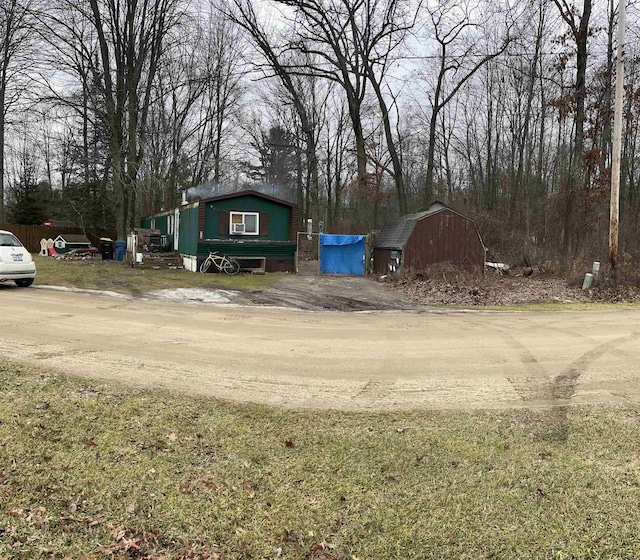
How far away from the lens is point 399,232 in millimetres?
20859

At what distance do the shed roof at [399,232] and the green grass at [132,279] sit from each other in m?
4.85

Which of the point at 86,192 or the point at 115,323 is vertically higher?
the point at 86,192

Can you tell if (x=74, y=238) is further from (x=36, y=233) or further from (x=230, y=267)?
(x=230, y=267)

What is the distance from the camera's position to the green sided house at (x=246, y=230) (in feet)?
69.2

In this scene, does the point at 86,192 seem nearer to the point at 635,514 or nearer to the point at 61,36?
the point at 61,36

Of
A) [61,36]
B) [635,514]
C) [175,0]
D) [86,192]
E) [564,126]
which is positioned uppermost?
[175,0]

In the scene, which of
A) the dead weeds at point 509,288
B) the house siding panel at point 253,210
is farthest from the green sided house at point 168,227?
the dead weeds at point 509,288

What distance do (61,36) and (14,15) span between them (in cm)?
328

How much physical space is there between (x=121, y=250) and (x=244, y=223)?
7.50 metres

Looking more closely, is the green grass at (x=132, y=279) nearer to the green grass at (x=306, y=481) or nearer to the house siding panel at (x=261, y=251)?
the house siding panel at (x=261, y=251)

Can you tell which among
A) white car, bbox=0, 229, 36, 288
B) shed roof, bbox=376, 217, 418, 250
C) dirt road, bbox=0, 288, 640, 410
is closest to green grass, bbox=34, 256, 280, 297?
white car, bbox=0, 229, 36, 288

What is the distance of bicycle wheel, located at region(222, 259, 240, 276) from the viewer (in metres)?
20.7

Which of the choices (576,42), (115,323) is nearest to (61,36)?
(115,323)

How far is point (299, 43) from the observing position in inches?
1043
